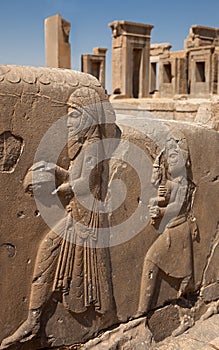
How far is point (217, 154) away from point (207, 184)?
0.26m

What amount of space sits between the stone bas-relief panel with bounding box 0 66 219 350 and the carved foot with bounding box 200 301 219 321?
8cm

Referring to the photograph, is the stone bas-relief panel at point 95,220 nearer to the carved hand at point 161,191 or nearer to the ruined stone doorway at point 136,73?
the carved hand at point 161,191

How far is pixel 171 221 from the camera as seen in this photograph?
3109 mm

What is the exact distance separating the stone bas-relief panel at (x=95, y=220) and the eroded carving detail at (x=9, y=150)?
3 cm

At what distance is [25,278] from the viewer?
2.43m

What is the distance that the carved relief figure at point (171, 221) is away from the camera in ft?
9.86

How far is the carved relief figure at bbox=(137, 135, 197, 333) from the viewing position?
300 centimetres

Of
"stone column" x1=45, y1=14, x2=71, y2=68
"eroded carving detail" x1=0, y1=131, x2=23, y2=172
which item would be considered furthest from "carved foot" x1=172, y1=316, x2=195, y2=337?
"stone column" x1=45, y1=14, x2=71, y2=68

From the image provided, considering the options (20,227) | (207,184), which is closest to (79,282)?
(20,227)

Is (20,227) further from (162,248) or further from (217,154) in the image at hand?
(217,154)

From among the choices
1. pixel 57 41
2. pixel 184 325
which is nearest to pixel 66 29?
pixel 57 41

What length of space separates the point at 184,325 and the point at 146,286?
544mm

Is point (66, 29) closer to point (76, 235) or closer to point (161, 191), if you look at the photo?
point (161, 191)

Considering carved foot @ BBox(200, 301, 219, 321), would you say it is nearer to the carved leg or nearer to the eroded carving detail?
the carved leg
